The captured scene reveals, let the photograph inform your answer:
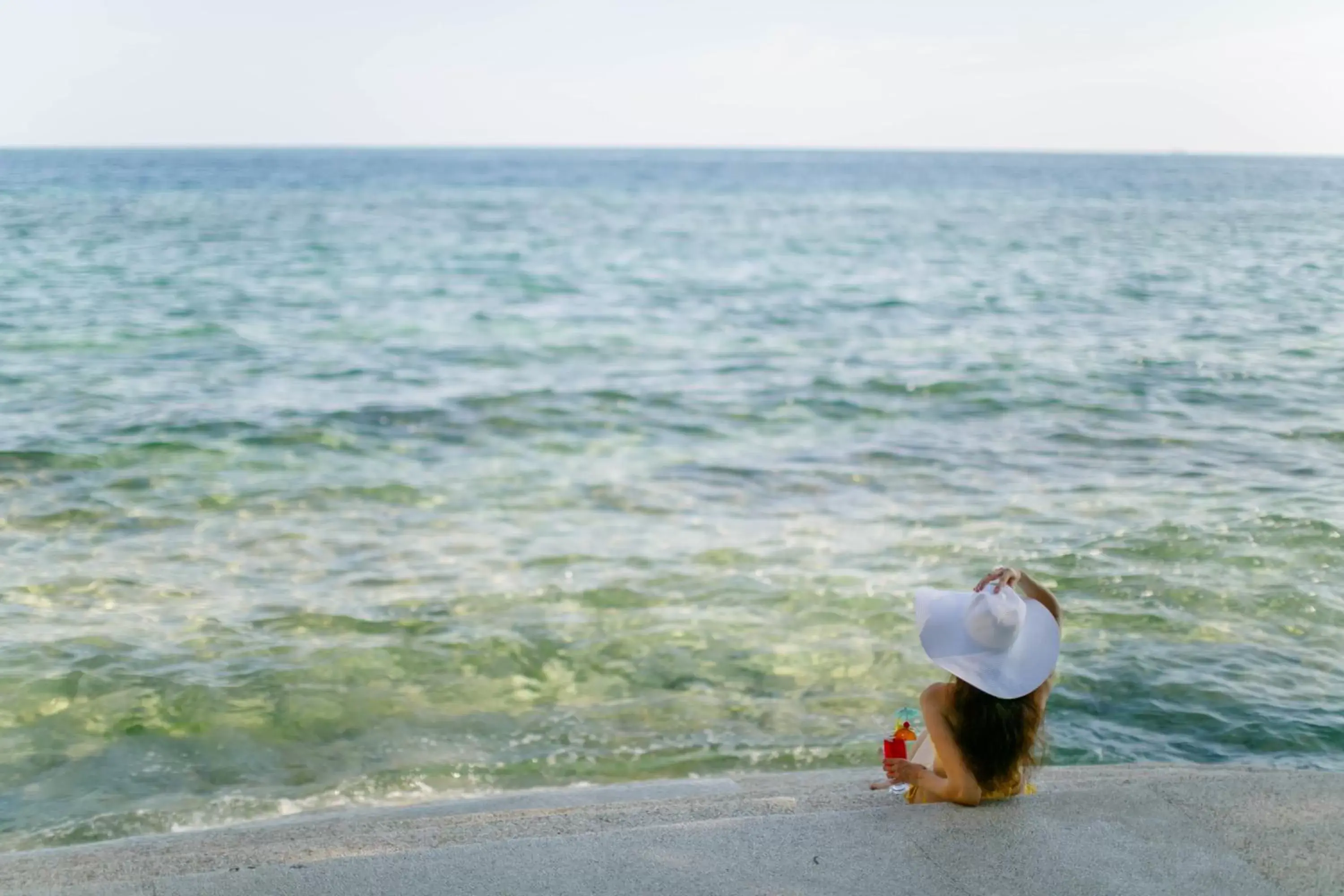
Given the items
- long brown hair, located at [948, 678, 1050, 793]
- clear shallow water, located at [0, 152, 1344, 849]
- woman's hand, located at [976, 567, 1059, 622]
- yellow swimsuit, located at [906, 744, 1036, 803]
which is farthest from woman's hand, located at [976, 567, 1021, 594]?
clear shallow water, located at [0, 152, 1344, 849]

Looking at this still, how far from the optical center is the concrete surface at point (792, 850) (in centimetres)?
388

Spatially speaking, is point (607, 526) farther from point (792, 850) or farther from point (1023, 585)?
point (792, 850)

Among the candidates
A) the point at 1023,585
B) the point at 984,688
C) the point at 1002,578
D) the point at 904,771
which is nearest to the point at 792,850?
the point at 904,771

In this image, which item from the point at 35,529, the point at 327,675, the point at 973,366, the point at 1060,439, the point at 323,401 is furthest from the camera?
the point at 973,366

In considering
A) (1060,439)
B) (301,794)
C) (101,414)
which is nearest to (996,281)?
(1060,439)

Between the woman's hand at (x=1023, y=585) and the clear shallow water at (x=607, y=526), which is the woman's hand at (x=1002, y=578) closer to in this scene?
the woman's hand at (x=1023, y=585)

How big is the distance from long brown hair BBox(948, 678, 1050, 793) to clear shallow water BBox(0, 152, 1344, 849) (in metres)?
1.85

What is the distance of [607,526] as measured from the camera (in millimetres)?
9703

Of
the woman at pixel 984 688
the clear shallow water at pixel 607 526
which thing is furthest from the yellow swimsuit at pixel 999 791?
the clear shallow water at pixel 607 526

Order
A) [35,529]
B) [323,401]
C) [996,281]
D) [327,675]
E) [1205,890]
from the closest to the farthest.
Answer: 1. [1205,890]
2. [327,675]
3. [35,529]
4. [323,401]
5. [996,281]

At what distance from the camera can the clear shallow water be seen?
6.40 m

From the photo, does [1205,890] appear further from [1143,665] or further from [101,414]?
[101,414]

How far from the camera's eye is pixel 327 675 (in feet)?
23.0

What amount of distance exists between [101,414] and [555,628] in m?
7.47
